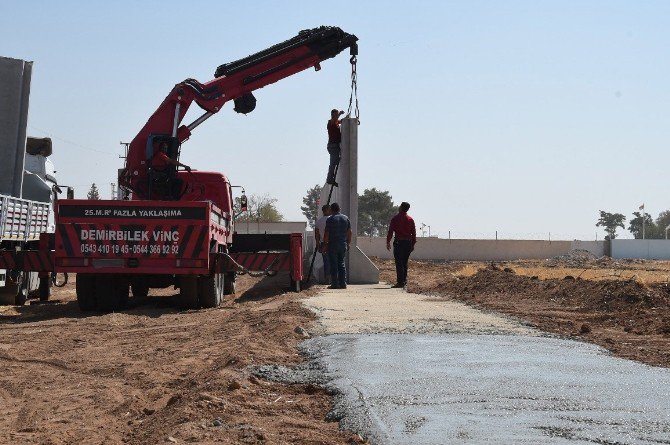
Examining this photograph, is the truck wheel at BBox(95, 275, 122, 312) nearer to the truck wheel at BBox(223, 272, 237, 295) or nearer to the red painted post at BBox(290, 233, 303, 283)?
the red painted post at BBox(290, 233, 303, 283)

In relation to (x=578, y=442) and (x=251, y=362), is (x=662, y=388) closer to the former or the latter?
(x=578, y=442)

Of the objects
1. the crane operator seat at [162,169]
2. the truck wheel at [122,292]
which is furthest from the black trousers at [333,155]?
the truck wheel at [122,292]

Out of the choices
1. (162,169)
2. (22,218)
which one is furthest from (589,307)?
(22,218)

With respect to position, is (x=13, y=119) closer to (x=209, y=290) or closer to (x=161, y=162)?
(x=161, y=162)

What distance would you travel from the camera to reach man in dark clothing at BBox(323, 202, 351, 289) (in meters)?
20.0

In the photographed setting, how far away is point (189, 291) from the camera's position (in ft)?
52.3

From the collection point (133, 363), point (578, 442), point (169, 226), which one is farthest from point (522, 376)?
point (169, 226)

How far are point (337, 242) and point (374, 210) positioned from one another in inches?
3958

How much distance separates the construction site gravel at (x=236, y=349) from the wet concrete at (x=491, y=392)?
5.4 inches

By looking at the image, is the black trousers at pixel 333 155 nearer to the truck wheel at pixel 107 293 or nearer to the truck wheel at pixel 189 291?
the truck wheel at pixel 189 291

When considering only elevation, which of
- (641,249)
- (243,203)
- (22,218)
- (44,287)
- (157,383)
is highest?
(641,249)

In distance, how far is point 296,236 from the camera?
18.1 meters

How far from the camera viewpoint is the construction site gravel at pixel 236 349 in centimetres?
644

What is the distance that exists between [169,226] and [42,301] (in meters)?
5.18
